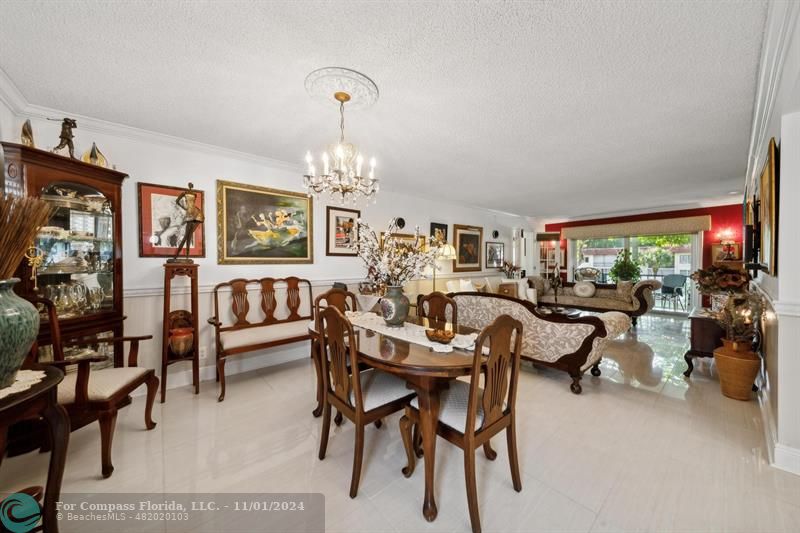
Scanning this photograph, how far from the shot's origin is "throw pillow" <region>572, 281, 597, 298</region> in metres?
6.05

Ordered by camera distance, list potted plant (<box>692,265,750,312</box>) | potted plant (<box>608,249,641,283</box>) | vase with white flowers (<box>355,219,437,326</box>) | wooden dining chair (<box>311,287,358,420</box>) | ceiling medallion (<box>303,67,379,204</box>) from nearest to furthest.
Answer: ceiling medallion (<box>303,67,379,204</box>), vase with white flowers (<box>355,219,437,326</box>), wooden dining chair (<box>311,287,358,420</box>), potted plant (<box>692,265,750,312</box>), potted plant (<box>608,249,641,283</box>)

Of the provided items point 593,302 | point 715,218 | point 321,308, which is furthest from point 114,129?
point 715,218

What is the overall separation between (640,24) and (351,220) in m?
3.38

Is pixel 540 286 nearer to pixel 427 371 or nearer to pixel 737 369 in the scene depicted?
pixel 737 369

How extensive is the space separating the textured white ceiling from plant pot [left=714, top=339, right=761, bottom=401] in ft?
6.27

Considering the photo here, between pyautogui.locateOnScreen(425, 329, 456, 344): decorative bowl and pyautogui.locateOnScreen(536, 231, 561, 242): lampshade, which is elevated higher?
pyautogui.locateOnScreen(536, 231, 561, 242): lampshade

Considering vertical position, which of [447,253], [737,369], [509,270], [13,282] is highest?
[447,253]

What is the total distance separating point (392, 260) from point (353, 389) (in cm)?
88

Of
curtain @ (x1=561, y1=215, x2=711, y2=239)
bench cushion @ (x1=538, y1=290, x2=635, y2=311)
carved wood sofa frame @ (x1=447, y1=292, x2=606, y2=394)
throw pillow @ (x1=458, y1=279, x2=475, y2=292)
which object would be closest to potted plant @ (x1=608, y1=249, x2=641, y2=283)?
curtain @ (x1=561, y1=215, x2=711, y2=239)

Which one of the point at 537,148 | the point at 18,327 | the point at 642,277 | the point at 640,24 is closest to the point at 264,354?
the point at 18,327

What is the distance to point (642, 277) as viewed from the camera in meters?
7.18

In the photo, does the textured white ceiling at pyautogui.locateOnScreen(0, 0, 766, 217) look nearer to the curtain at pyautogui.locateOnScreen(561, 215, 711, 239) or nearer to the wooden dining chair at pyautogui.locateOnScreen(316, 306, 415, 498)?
the wooden dining chair at pyautogui.locateOnScreen(316, 306, 415, 498)

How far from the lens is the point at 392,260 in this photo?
210 cm

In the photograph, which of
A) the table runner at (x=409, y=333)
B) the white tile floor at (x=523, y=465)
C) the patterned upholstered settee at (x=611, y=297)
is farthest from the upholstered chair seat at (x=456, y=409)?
the patterned upholstered settee at (x=611, y=297)
